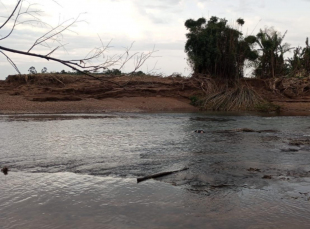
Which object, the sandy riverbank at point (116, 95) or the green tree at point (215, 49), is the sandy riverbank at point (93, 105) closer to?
the sandy riverbank at point (116, 95)

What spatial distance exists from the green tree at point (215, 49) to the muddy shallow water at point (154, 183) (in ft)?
51.5

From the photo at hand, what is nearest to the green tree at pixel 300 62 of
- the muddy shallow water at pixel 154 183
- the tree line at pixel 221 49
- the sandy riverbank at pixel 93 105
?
the tree line at pixel 221 49

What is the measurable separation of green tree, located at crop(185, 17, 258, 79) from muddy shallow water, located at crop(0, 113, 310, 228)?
15.7 metres

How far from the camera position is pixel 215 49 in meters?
24.8

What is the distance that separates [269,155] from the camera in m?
7.89

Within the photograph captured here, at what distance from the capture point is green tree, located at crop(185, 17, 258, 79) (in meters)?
25.2

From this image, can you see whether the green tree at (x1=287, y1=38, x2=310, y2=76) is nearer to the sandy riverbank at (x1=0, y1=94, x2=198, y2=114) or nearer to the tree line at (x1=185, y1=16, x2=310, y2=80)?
the tree line at (x1=185, y1=16, x2=310, y2=80)

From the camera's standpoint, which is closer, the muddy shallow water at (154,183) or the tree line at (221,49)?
the muddy shallow water at (154,183)

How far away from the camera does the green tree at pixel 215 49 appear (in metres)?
25.2

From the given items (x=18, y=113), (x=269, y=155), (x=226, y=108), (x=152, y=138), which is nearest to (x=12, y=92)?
(x=18, y=113)

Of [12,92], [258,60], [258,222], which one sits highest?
[258,60]

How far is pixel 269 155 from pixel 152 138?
12.1ft

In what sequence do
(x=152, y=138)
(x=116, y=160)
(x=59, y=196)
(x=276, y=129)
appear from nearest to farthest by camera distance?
(x=59, y=196)
(x=116, y=160)
(x=152, y=138)
(x=276, y=129)

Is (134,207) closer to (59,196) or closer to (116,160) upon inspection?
(59,196)
